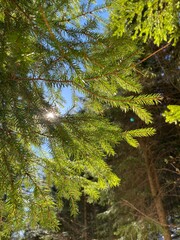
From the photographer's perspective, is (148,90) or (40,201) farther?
(148,90)

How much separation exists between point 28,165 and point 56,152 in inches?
10.7

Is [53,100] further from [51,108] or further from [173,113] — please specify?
[173,113]

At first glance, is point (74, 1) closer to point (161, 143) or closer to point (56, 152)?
point (56, 152)

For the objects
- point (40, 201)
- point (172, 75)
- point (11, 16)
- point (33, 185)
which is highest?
point (172, 75)

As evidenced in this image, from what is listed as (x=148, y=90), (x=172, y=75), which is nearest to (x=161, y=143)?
(x=148, y=90)

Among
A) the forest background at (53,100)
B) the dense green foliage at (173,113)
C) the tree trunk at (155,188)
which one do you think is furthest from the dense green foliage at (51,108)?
the tree trunk at (155,188)

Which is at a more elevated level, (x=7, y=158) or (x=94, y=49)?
(x=94, y=49)

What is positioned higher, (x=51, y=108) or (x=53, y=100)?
(x=53, y=100)

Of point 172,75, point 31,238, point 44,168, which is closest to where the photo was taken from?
point 44,168

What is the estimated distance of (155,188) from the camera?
6.75 m

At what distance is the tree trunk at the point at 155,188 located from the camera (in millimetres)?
6104

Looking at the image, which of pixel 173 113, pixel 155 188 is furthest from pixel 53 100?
pixel 155 188

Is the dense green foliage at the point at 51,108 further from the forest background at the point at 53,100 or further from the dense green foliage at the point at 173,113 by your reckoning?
the dense green foliage at the point at 173,113

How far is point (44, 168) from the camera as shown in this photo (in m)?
2.29
